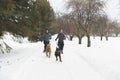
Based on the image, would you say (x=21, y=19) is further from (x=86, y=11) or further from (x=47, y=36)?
(x=86, y=11)

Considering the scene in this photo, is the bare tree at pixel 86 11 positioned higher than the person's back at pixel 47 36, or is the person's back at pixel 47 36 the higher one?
the bare tree at pixel 86 11

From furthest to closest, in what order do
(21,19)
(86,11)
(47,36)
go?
(86,11) < (21,19) < (47,36)

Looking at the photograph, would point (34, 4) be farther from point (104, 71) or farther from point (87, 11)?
point (104, 71)

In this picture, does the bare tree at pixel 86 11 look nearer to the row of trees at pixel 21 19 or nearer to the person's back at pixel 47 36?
the row of trees at pixel 21 19

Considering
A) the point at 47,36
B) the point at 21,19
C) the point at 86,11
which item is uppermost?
the point at 86,11

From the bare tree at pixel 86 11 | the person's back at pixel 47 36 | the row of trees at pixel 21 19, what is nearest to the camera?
the person's back at pixel 47 36

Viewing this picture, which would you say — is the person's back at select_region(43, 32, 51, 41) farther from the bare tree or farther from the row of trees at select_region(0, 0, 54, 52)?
the bare tree

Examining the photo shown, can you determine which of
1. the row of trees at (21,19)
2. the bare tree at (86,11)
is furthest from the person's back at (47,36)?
the bare tree at (86,11)

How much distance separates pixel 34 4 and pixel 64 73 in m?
12.5

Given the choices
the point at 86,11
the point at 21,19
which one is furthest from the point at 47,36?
the point at 86,11

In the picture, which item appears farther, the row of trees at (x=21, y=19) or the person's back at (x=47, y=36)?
the row of trees at (x=21, y=19)

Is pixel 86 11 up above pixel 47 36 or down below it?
above

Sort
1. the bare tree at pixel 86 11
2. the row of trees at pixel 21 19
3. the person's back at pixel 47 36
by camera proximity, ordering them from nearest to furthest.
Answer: the person's back at pixel 47 36 < the row of trees at pixel 21 19 < the bare tree at pixel 86 11

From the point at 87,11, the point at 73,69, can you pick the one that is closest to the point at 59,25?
the point at 87,11
